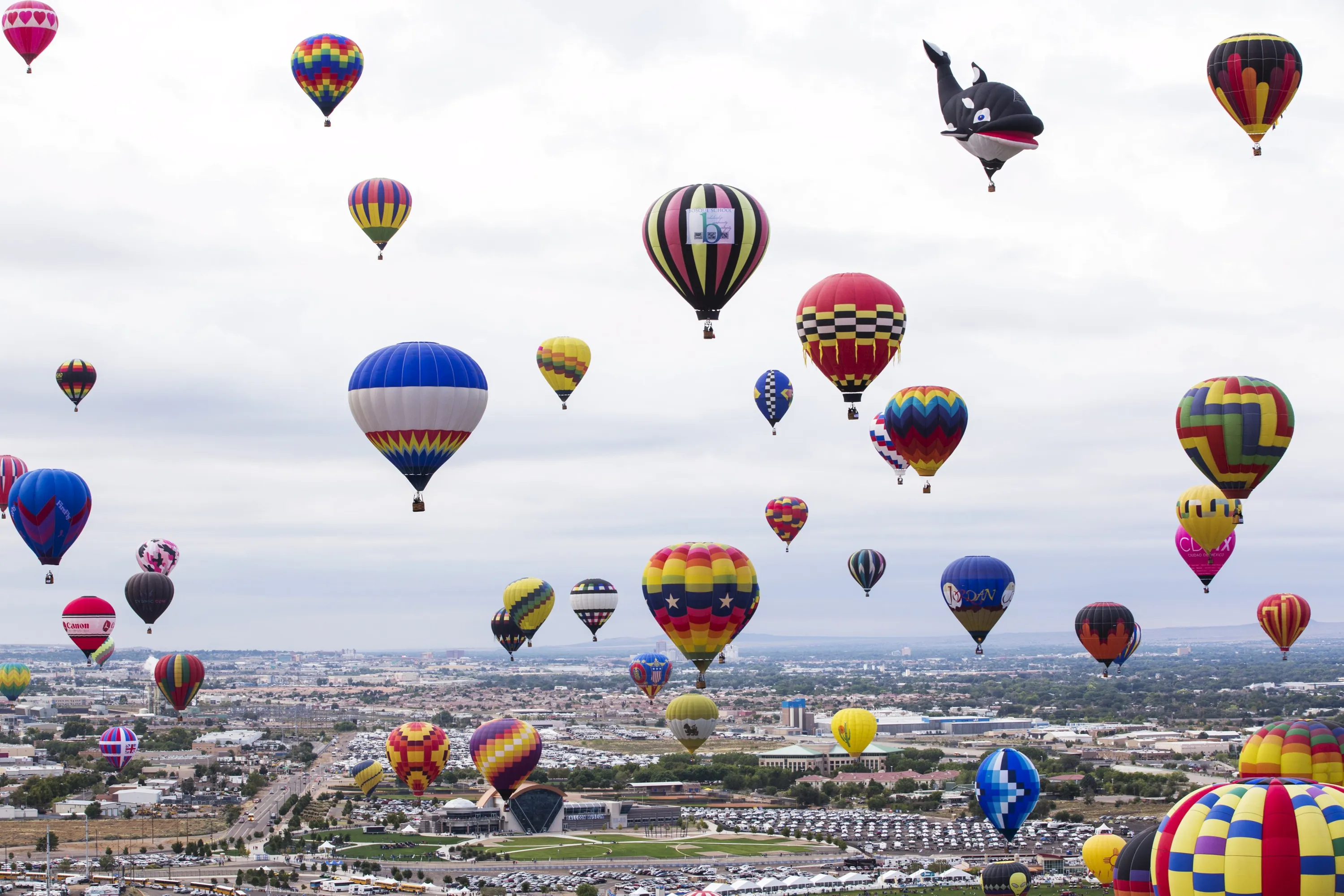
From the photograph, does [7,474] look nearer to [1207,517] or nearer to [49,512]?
[49,512]

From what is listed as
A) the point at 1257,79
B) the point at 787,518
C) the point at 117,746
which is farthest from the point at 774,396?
the point at 117,746

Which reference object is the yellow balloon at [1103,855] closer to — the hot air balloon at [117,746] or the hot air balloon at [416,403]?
the hot air balloon at [416,403]

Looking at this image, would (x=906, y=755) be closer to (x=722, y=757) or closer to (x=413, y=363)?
(x=722, y=757)

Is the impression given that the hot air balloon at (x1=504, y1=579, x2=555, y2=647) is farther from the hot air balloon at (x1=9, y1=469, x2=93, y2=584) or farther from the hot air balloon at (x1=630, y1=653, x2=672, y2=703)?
the hot air balloon at (x1=9, y1=469, x2=93, y2=584)

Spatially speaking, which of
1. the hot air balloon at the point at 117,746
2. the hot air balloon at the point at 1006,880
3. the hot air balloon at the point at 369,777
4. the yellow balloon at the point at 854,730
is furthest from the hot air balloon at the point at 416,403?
the hot air balloon at the point at 117,746

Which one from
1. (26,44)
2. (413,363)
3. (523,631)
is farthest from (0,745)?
(413,363)

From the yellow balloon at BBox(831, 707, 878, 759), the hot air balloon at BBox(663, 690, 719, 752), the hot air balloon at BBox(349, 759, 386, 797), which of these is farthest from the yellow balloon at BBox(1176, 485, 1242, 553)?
the hot air balloon at BBox(349, 759, 386, 797)
